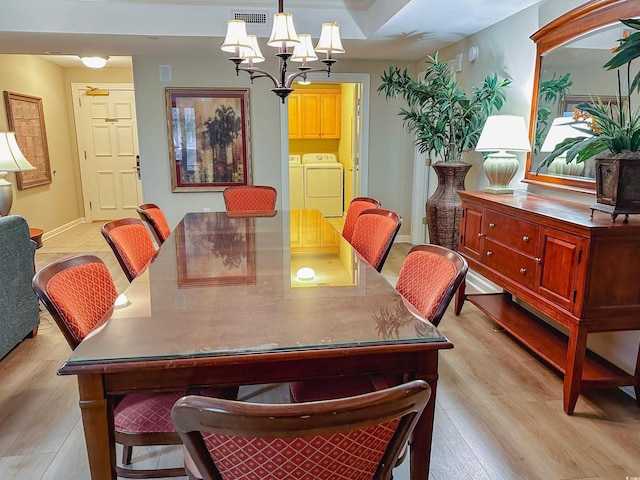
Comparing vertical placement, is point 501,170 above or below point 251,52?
below

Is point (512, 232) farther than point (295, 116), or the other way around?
point (295, 116)

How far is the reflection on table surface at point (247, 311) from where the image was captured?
3.75ft

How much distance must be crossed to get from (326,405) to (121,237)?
5.41ft

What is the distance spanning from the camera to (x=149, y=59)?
4906mm

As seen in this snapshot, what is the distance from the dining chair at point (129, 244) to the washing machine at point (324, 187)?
5238mm

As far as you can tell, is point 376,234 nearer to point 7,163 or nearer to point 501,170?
point 501,170

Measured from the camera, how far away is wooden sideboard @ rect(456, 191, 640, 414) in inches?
76.5

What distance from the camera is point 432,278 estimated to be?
1585 mm

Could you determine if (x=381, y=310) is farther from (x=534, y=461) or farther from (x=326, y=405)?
(x=534, y=461)

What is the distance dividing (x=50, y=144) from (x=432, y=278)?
6384mm

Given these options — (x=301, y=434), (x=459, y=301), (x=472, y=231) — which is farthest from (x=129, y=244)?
(x=459, y=301)

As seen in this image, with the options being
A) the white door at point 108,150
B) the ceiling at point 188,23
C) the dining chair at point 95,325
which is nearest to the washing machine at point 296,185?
the white door at point 108,150

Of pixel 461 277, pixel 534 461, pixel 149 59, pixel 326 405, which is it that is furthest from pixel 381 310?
pixel 149 59

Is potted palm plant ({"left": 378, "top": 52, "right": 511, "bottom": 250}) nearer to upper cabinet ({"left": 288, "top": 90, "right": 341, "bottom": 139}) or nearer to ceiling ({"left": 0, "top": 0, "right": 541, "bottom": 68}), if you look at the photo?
ceiling ({"left": 0, "top": 0, "right": 541, "bottom": 68})
